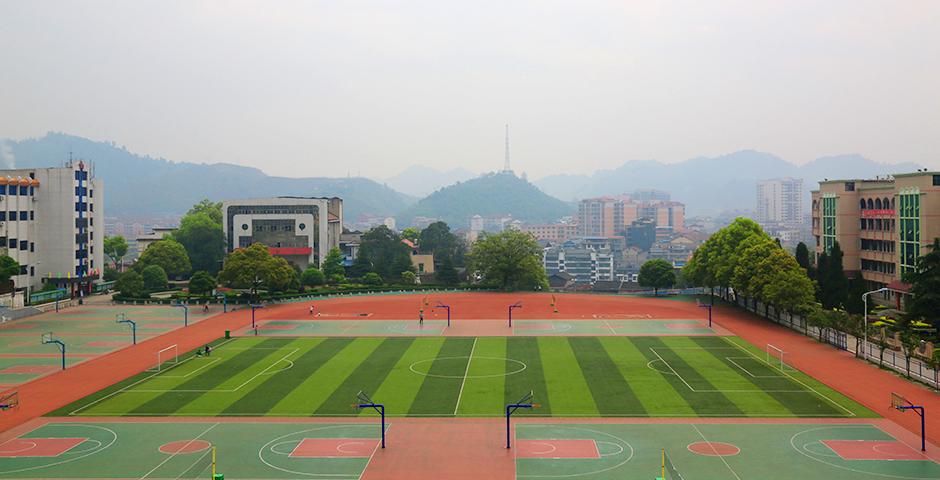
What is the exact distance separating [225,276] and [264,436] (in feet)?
175

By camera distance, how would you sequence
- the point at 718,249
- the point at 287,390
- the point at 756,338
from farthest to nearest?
the point at 718,249, the point at 756,338, the point at 287,390

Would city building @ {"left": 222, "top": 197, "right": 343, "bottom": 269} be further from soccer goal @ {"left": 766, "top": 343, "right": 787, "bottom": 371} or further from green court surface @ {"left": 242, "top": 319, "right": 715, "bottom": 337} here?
soccer goal @ {"left": 766, "top": 343, "right": 787, "bottom": 371}

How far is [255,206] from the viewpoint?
12088 centimetres

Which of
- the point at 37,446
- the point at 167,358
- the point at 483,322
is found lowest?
the point at 37,446

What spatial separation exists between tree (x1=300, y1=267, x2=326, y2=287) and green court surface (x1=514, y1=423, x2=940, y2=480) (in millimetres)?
69437

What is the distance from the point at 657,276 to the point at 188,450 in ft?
235

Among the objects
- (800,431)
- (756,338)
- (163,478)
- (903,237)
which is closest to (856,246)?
(903,237)

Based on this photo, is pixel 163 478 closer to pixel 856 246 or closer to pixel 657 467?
pixel 657 467

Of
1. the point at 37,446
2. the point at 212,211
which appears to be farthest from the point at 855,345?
the point at 212,211

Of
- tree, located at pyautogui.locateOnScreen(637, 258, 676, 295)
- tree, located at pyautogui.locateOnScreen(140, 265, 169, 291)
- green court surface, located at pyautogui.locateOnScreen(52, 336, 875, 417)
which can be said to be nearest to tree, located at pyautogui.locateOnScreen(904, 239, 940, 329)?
green court surface, located at pyautogui.locateOnScreen(52, 336, 875, 417)

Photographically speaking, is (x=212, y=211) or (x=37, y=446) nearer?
(x=37, y=446)

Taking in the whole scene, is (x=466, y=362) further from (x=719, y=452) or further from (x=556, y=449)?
(x=719, y=452)

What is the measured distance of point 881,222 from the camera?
79.2 metres

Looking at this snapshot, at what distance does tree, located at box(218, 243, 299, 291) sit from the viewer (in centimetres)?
8606
